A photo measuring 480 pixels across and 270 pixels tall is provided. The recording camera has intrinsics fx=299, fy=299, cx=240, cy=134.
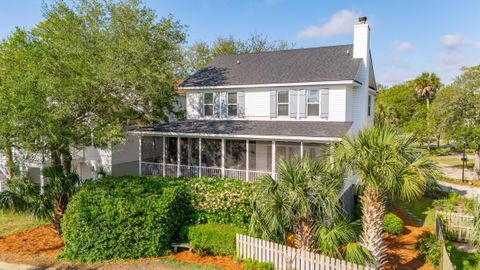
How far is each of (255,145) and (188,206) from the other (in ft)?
23.5

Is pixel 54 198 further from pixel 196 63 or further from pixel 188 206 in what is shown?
pixel 196 63

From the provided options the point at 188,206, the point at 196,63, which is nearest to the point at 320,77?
the point at 188,206

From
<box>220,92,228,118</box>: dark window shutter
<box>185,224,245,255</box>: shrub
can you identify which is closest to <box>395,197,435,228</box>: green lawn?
<box>185,224,245,255</box>: shrub

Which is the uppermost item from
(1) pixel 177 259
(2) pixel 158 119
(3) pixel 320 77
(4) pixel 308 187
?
(3) pixel 320 77

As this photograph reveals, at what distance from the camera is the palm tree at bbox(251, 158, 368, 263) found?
9750mm

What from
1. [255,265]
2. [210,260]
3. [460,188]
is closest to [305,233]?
[255,265]

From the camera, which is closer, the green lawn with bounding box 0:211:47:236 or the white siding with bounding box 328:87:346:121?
the green lawn with bounding box 0:211:47:236

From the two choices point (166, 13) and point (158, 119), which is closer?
point (166, 13)

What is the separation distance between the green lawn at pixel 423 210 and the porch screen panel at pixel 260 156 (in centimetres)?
881

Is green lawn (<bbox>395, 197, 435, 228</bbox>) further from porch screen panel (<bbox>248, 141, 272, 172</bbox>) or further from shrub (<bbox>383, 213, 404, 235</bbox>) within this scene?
porch screen panel (<bbox>248, 141, 272, 172</bbox>)

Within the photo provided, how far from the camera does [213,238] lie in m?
11.4

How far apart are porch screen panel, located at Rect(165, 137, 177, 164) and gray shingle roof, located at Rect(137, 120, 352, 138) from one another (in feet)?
3.79

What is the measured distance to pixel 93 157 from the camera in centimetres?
2175

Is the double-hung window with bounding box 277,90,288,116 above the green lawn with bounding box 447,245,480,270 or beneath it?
above
